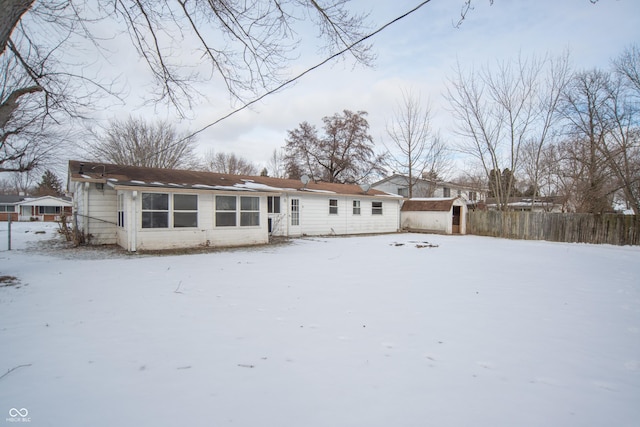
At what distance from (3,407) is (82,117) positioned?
6.03m

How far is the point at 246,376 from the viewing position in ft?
8.86

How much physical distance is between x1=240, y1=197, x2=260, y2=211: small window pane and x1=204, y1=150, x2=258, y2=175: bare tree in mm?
30708

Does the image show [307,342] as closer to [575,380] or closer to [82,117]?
[575,380]

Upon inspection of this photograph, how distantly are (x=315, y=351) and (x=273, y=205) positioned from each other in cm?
1306

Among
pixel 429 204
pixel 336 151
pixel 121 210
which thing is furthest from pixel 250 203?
pixel 336 151

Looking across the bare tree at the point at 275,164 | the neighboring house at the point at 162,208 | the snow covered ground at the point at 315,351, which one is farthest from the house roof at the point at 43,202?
the snow covered ground at the point at 315,351

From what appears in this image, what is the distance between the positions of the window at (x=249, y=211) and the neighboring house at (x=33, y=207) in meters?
33.9

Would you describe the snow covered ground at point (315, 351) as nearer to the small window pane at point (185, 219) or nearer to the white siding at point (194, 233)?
the white siding at point (194, 233)

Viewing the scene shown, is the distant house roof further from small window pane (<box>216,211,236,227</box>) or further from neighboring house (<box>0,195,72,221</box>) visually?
small window pane (<box>216,211,236,227</box>)

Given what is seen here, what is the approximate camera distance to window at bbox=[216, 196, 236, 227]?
39.2 feet

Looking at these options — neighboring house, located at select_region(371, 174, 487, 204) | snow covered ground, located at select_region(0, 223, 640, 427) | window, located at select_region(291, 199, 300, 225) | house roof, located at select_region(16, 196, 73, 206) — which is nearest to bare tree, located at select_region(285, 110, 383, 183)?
neighboring house, located at select_region(371, 174, 487, 204)

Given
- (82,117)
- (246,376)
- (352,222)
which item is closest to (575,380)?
(246,376)

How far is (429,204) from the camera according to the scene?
70.5 feet

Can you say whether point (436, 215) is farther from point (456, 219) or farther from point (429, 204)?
point (456, 219)
